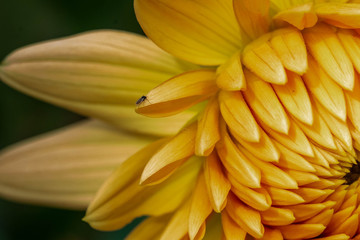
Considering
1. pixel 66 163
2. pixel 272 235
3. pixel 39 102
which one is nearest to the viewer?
pixel 272 235

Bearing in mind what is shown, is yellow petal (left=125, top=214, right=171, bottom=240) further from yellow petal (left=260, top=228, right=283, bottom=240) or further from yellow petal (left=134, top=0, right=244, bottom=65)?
yellow petal (left=134, top=0, right=244, bottom=65)

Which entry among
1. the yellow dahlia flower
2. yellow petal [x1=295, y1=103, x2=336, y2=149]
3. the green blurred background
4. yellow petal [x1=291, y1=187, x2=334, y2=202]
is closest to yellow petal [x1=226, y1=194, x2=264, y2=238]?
the yellow dahlia flower

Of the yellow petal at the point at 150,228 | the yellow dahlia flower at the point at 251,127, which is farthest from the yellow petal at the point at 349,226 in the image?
the yellow petal at the point at 150,228

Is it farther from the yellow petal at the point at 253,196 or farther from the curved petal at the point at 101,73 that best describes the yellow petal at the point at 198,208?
the curved petal at the point at 101,73

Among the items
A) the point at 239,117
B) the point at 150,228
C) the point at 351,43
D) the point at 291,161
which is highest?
the point at 351,43

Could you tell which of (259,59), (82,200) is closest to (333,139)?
(259,59)

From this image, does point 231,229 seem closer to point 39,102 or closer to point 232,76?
point 232,76

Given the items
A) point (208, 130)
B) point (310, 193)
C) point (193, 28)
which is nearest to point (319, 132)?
point (310, 193)
